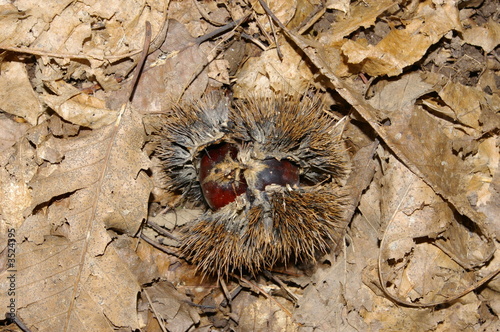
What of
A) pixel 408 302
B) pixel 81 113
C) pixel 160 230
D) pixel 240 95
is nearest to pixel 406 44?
pixel 240 95

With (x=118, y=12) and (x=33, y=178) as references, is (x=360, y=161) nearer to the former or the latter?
(x=118, y=12)

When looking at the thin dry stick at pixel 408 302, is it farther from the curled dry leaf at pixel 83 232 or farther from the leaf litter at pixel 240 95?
the curled dry leaf at pixel 83 232

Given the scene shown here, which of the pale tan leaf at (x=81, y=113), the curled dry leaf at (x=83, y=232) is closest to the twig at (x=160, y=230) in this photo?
the curled dry leaf at (x=83, y=232)

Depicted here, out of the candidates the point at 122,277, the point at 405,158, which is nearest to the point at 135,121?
the point at 122,277

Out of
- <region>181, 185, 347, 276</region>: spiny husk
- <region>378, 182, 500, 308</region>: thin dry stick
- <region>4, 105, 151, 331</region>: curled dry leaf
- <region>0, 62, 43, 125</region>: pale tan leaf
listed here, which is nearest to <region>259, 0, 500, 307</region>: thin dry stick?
<region>378, 182, 500, 308</region>: thin dry stick

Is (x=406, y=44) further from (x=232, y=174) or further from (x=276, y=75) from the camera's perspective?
(x=232, y=174)
